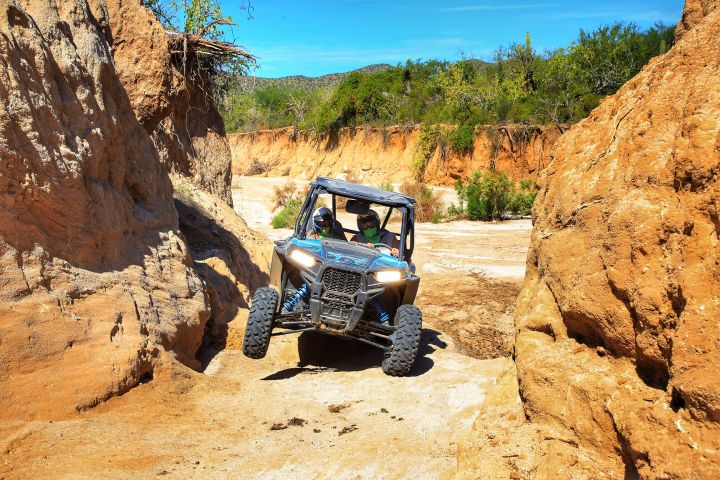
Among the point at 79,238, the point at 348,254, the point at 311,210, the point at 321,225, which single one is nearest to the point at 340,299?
the point at 348,254

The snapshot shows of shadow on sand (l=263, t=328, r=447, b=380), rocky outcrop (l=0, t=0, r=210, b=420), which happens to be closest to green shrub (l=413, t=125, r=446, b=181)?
shadow on sand (l=263, t=328, r=447, b=380)

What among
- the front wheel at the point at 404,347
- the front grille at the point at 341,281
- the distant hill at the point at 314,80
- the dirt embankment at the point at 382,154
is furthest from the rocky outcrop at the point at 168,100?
the distant hill at the point at 314,80

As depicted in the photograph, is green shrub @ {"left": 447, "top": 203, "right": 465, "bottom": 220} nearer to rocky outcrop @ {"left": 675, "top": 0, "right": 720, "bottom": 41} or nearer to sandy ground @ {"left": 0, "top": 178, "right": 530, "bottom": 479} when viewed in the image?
sandy ground @ {"left": 0, "top": 178, "right": 530, "bottom": 479}

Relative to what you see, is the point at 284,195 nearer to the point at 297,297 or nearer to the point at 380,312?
the point at 297,297

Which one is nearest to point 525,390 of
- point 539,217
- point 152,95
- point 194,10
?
point 539,217

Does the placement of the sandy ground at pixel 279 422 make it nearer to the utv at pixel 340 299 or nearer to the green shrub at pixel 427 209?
the utv at pixel 340 299

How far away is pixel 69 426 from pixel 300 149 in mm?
45603

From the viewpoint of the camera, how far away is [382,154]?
41125mm

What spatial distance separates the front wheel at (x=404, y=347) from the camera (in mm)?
6859

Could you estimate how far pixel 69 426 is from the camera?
4938 millimetres

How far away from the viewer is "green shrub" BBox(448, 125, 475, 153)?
34.8 meters

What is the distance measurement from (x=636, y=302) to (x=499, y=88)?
116 ft

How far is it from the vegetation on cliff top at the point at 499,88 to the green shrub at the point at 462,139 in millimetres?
71

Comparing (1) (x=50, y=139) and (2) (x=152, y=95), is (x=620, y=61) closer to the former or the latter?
(2) (x=152, y=95)
